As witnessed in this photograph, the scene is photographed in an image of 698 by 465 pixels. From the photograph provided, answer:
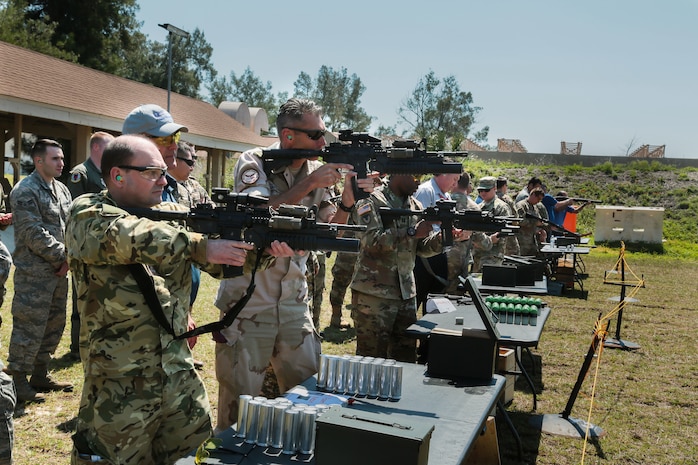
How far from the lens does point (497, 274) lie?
7055 mm

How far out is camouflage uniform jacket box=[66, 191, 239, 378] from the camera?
236 centimetres

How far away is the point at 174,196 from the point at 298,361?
4.58 feet

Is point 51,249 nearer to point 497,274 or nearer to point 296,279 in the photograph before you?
point 296,279

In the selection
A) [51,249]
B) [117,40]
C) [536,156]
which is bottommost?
[51,249]

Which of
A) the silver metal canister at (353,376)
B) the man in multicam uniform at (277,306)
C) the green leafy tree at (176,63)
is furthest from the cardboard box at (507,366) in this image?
the green leafy tree at (176,63)

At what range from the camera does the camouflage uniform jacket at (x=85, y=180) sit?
215 inches

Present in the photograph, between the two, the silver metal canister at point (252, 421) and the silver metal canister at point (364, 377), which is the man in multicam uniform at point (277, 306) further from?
the silver metal canister at point (252, 421)

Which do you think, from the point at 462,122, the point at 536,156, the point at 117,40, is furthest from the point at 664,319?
the point at 462,122

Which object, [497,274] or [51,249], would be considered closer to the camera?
[51,249]

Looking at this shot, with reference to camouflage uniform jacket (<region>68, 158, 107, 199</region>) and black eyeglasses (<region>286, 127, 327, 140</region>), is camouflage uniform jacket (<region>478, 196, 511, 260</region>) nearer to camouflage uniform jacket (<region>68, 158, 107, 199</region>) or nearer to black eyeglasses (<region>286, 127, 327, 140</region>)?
camouflage uniform jacket (<region>68, 158, 107, 199</region>)

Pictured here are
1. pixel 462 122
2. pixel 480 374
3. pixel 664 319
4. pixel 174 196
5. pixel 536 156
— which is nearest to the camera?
pixel 480 374

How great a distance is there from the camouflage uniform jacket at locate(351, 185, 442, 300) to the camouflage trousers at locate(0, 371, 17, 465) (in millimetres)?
2586

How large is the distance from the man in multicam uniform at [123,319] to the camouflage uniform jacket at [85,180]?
3.11 metres

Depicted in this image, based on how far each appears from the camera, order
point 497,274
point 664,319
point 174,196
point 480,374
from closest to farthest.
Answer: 1. point 480,374
2. point 174,196
3. point 497,274
4. point 664,319
